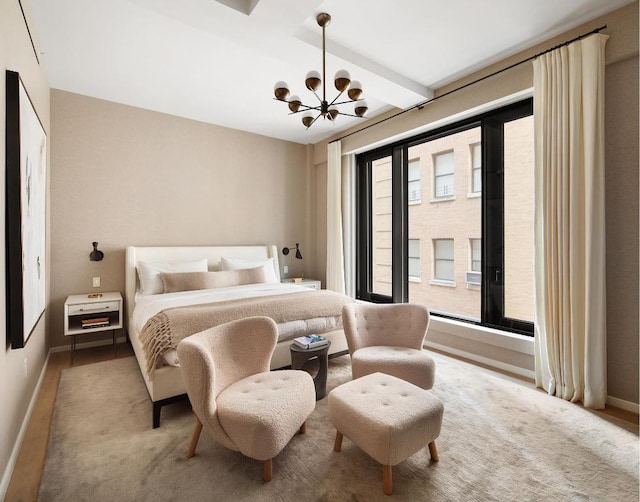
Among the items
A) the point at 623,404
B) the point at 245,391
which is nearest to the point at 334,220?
the point at 245,391

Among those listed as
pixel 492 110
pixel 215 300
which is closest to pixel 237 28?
pixel 215 300

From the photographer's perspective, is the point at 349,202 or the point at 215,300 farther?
the point at 349,202

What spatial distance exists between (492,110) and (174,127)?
3.70 m

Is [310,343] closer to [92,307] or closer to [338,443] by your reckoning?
[338,443]

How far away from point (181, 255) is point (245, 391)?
274 cm

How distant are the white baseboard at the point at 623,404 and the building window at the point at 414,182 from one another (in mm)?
2623

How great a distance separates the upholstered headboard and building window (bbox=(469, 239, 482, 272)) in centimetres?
259

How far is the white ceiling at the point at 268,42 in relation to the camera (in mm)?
2266

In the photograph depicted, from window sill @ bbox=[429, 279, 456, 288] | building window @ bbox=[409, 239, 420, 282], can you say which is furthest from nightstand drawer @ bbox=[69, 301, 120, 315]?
window sill @ bbox=[429, 279, 456, 288]

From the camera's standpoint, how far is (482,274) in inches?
130

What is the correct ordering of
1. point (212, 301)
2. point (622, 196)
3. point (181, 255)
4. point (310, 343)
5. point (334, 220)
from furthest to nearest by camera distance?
point (334, 220)
point (181, 255)
point (212, 301)
point (310, 343)
point (622, 196)

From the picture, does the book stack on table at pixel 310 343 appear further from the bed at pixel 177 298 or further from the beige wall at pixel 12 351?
Result: the beige wall at pixel 12 351

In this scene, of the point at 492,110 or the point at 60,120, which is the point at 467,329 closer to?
the point at 492,110

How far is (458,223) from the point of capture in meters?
3.79
